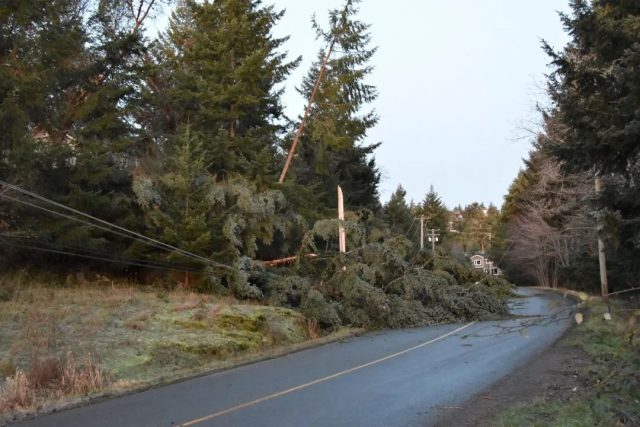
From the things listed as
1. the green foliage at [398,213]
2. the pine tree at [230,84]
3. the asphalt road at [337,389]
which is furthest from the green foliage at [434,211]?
the asphalt road at [337,389]

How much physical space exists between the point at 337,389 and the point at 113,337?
6.78 m

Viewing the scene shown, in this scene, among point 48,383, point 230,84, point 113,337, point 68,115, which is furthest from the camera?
point 230,84

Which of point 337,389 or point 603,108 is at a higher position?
point 603,108

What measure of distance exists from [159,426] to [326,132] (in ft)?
86.8

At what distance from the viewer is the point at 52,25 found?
22.2 meters

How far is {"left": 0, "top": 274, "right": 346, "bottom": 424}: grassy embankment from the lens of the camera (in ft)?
35.3

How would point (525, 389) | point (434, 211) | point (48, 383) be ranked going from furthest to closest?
point (434, 211) → point (48, 383) → point (525, 389)

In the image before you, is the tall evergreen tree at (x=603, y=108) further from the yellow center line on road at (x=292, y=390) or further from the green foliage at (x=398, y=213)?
the green foliage at (x=398, y=213)

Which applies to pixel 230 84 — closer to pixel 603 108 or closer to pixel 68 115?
pixel 68 115

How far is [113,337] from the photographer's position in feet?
48.3

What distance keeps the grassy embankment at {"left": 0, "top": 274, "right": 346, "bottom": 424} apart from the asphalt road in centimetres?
101

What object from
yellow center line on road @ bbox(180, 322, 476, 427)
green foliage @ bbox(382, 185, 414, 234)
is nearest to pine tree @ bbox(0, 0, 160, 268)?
yellow center line on road @ bbox(180, 322, 476, 427)

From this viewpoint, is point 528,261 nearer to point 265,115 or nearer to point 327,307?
point 265,115

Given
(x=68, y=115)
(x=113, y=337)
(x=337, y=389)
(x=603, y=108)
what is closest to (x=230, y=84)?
(x=68, y=115)
